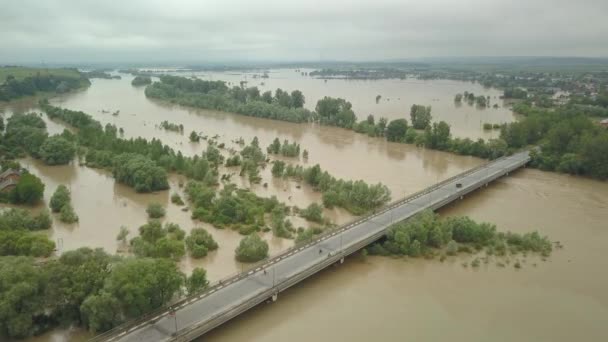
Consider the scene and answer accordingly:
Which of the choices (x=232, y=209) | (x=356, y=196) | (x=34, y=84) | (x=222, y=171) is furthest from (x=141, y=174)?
(x=34, y=84)

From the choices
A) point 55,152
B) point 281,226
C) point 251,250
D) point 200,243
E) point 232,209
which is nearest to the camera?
point 251,250

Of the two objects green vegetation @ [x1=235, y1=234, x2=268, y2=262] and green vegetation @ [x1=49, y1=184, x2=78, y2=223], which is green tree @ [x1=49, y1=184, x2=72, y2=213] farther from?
green vegetation @ [x1=235, y1=234, x2=268, y2=262]

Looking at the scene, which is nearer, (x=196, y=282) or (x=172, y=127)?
(x=196, y=282)

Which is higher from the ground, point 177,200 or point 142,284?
point 142,284

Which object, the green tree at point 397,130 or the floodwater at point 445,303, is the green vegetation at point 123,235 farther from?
the green tree at point 397,130

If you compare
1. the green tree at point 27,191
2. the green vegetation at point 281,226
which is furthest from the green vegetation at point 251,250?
the green tree at point 27,191

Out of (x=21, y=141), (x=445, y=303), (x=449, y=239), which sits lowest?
(x=445, y=303)

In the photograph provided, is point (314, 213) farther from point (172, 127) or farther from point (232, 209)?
point (172, 127)
